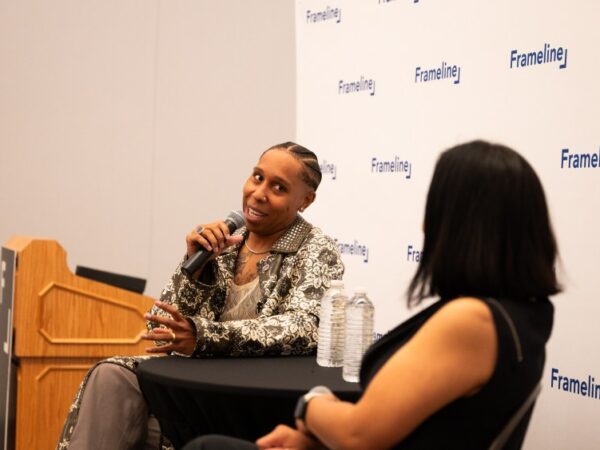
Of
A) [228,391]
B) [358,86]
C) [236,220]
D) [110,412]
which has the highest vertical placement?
[358,86]

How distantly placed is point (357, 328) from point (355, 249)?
5.08ft

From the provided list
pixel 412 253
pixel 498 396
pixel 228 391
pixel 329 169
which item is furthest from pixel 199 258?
pixel 329 169

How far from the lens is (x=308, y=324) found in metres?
2.66

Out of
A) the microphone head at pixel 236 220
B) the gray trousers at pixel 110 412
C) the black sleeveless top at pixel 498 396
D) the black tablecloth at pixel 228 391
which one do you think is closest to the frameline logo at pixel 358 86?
the microphone head at pixel 236 220

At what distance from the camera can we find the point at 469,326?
1487mm

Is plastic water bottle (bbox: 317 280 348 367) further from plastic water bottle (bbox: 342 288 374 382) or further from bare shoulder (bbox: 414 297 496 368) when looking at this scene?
bare shoulder (bbox: 414 297 496 368)

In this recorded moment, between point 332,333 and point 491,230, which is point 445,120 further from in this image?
point 491,230

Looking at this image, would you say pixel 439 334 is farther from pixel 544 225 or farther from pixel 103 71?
pixel 103 71

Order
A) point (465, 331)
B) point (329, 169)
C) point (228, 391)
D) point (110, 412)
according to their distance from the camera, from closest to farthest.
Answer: point (465, 331), point (228, 391), point (110, 412), point (329, 169)

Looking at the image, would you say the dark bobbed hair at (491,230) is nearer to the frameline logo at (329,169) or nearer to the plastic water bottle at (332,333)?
the plastic water bottle at (332,333)

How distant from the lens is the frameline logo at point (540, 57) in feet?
9.47

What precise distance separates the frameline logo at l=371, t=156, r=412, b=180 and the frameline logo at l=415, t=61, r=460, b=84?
1.12 feet

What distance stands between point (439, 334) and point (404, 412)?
0.48 ft

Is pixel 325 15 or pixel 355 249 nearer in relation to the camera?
pixel 355 249
